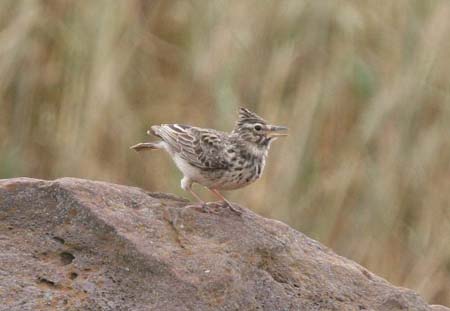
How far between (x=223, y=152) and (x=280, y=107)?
2.40 meters

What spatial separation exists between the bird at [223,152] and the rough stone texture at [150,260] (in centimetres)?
48

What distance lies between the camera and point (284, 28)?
7.39 metres

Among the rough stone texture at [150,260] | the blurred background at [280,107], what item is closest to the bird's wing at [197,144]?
the rough stone texture at [150,260]

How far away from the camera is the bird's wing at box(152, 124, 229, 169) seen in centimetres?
495

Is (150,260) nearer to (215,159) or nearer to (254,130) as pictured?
(215,159)

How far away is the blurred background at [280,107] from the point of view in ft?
23.7

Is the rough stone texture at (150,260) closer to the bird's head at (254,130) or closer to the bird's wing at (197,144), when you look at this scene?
the bird's wing at (197,144)

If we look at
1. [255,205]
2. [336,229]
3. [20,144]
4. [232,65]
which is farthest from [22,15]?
[336,229]

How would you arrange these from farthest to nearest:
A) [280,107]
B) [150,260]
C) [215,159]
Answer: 1. [280,107]
2. [215,159]
3. [150,260]

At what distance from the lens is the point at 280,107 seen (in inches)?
289

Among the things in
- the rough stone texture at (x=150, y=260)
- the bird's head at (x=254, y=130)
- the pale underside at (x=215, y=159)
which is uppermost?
the bird's head at (x=254, y=130)

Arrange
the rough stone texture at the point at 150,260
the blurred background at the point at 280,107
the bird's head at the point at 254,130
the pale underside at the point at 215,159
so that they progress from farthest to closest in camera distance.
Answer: the blurred background at the point at 280,107, the bird's head at the point at 254,130, the pale underside at the point at 215,159, the rough stone texture at the point at 150,260

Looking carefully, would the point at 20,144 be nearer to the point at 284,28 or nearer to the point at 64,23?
the point at 64,23

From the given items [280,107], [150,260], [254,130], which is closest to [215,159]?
[254,130]
